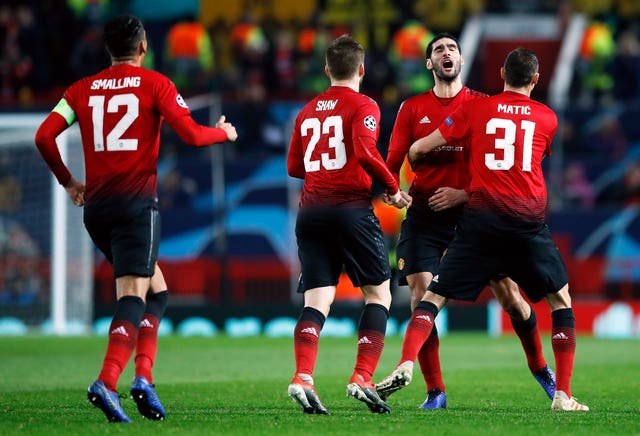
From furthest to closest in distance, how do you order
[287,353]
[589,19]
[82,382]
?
[589,19] < [287,353] < [82,382]

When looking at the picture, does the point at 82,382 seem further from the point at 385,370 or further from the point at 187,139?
the point at 187,139

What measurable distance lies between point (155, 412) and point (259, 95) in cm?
1516

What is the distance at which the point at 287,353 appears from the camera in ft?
47.2

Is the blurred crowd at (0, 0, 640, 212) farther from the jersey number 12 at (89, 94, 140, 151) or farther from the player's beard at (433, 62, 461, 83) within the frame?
the jersey number 12 at (89, 94, 140, 151)

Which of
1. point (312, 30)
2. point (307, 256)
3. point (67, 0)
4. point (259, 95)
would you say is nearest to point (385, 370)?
point (307, 256)

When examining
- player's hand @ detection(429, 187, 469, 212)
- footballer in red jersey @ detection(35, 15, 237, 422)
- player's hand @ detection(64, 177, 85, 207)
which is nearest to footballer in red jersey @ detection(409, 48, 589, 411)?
player's hand @ detection(429, 187, 469, 212)

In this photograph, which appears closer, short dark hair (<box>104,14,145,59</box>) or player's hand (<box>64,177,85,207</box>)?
short dark hair (<box>104,14,145,59</box>)

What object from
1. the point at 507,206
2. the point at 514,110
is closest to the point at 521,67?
the point at 514,110

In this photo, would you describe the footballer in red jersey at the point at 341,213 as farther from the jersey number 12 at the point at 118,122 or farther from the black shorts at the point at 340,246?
the jersey number 12 at the point at 118,122

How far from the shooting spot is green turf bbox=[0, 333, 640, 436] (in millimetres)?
7008

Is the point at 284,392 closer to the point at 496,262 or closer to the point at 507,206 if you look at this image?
the point at 496,262

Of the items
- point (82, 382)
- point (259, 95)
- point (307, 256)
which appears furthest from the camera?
point (259, 95)

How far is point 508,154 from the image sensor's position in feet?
25.9

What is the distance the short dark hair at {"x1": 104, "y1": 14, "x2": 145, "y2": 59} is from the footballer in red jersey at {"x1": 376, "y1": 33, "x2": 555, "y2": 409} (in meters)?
1.85
